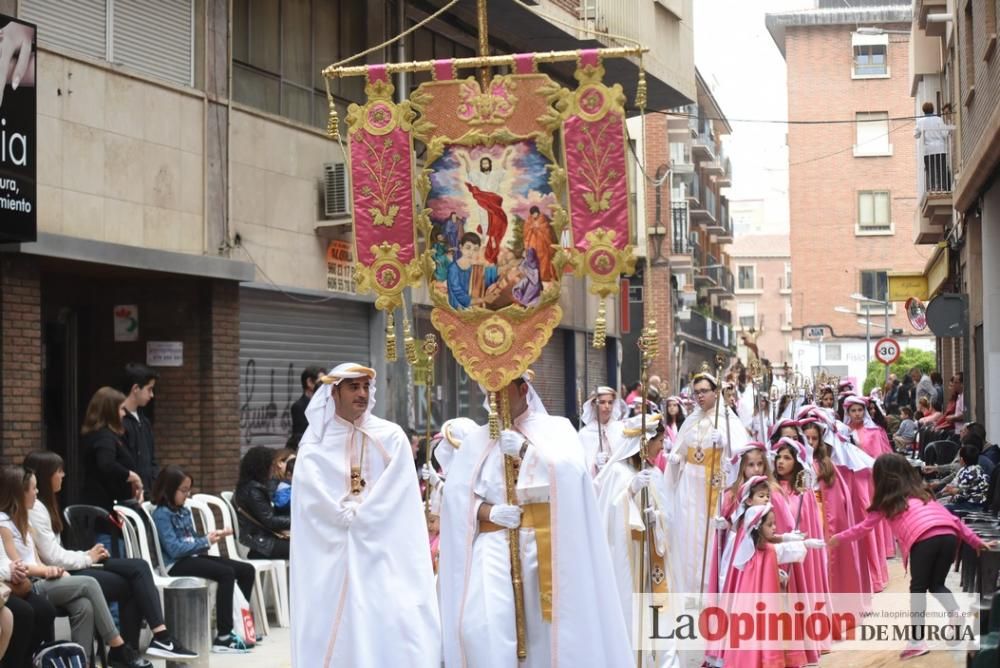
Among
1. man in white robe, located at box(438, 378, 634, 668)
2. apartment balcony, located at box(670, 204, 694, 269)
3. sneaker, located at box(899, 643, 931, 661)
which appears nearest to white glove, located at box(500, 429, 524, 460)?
man in white robe, located at box(438, 378, 634, 668)

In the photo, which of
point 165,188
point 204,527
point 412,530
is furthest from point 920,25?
point 412,530

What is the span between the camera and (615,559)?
37.2 feet

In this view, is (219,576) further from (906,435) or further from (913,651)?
(906,435)

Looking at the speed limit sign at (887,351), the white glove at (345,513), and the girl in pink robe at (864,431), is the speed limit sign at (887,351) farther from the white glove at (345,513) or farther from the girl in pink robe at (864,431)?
the white glove at (345,513)

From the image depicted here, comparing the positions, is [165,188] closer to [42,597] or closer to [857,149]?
[42,597]

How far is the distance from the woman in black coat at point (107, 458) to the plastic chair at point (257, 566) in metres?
1.43

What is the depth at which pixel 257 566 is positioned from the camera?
522 inches

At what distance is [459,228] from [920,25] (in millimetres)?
23049

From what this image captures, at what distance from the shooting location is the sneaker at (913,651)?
1165cm

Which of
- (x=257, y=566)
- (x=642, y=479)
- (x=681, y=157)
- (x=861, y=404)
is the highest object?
(x=681, y=157)

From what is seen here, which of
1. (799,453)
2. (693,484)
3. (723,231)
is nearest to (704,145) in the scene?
(723,231)

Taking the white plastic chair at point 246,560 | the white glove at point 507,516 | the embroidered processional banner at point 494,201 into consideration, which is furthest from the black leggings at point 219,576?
the white glove at point 507,516

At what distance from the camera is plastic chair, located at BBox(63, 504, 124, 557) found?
1117cm

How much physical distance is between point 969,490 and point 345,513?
7.53 m
